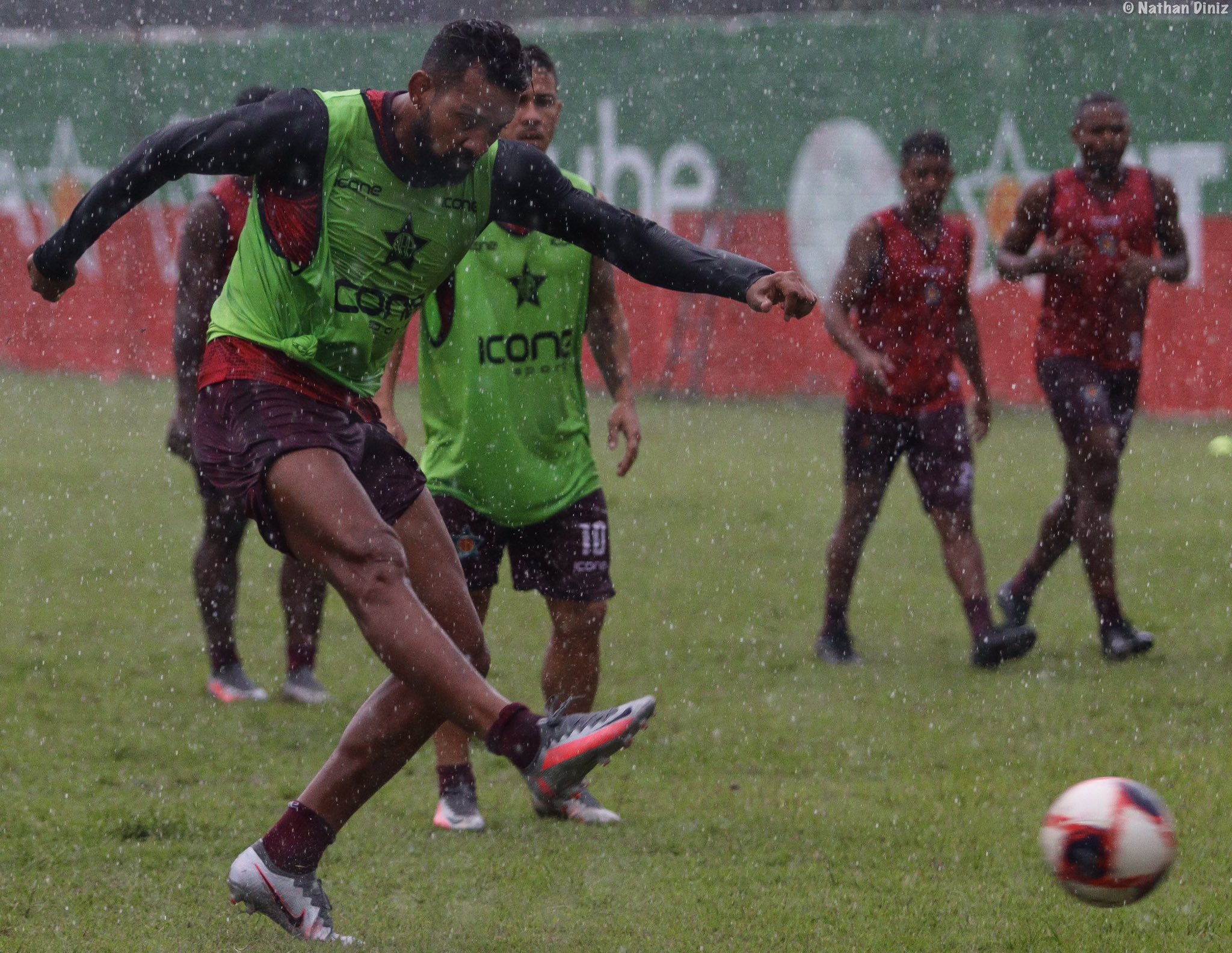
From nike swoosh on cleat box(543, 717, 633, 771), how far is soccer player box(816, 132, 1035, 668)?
3790 mm

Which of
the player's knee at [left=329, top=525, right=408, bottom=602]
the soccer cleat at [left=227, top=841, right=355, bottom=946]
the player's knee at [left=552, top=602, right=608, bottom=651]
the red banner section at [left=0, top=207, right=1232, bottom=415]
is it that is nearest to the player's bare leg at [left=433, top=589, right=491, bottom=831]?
the player's knee at [left=552, top=602, right=608, bottom=651]

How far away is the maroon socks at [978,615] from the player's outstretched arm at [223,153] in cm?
390

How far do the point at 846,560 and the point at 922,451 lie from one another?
22.5 inches

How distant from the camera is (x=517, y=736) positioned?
3.30 m

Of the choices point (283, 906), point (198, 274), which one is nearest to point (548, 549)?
point (283, 906)

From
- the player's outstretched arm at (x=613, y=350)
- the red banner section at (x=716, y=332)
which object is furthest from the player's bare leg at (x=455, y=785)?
the red banner section at (x=716, y=332)

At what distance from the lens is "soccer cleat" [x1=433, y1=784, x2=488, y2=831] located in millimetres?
4758

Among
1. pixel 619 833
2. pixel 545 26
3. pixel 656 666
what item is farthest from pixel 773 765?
pixel 545 26

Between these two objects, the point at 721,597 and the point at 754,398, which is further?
the point at 754,398

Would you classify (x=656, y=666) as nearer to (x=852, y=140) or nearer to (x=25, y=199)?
(x=852, y=140)

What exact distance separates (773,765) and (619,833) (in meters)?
0.85

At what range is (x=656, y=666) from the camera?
6.90 metres

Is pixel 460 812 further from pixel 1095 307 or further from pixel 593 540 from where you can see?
pixel 1095 307

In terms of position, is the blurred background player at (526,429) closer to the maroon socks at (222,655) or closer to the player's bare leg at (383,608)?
the player's bare leg at (383,608)
